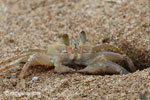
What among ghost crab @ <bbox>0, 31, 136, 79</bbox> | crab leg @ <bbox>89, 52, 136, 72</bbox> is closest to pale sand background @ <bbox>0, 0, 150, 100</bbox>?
ghost crab @ <bbox>0, 31, 136, 79</bbox>

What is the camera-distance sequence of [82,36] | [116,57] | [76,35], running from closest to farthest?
[82,36] → [116,57] → [76,35]

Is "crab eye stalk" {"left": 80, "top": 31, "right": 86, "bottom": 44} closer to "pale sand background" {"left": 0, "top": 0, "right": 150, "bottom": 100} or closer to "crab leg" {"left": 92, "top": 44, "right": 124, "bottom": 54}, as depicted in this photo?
"crab leg" {"left": 92, "top": 44, "right": 124, "bottom": 54}

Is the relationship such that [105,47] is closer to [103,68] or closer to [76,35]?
[103,68]

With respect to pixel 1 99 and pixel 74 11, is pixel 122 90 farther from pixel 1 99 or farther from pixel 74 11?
pixel 74 11

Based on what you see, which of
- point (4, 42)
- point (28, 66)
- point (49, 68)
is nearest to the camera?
point (28, 66)

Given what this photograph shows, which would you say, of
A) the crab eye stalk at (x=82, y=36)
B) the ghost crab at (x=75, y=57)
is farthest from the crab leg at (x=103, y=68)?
the crab eye stalk at (x=82, y=36)

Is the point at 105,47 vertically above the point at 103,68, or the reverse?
the point at 105,47

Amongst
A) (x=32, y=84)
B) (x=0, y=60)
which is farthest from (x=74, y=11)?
(x=32, y=84)

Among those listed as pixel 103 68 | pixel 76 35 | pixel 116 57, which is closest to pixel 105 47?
pixel 116 57
